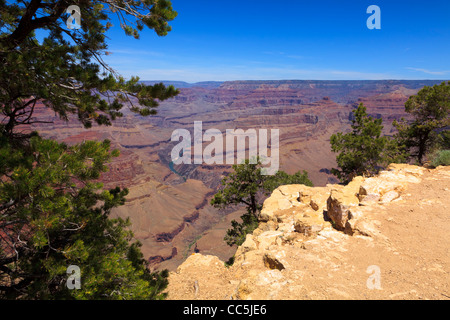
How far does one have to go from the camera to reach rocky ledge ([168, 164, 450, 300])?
211 inches

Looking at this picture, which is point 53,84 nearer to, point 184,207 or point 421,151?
point 421,151

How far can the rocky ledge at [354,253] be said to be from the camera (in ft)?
17.6

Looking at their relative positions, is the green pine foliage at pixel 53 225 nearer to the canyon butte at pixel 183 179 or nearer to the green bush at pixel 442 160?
the canyon butte at pixel 183 179

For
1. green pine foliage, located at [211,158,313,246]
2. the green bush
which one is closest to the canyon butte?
green pine foliage, located at [211,158,313,246]

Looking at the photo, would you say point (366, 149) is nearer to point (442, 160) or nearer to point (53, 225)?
point (442, 160)

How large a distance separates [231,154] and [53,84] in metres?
143

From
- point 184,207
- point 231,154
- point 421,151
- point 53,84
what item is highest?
point 53,84

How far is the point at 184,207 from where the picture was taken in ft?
279

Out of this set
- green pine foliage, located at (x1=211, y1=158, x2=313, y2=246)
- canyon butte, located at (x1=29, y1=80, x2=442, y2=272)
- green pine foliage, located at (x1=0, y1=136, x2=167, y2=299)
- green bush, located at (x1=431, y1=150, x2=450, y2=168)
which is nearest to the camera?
green pine foliage, located at (x1=0, y1=136, x2=167, y2=299)

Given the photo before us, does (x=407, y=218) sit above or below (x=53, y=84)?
below

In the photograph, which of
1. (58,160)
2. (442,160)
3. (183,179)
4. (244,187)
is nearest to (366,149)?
(442,160)

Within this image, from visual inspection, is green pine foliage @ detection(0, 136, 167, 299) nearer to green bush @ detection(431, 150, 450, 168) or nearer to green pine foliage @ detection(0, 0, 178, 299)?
green pine foliage @ detection(0, 0, 178, 299)

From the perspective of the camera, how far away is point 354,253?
22.3ft
